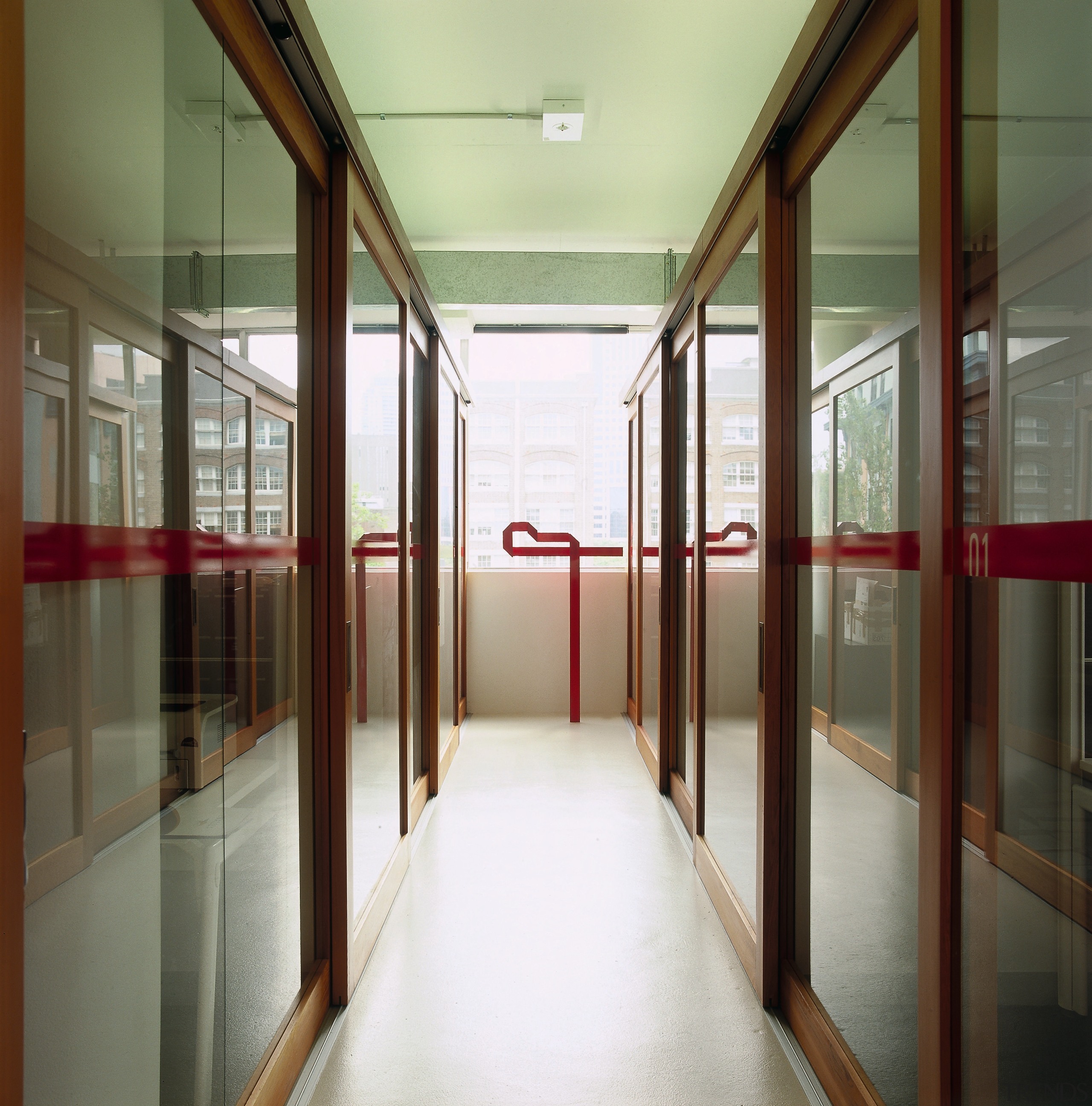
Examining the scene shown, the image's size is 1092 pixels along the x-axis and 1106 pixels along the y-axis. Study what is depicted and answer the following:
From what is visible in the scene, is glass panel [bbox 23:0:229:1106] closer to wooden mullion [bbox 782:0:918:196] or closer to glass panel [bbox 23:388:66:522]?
glass panel [bbox 23:388:66:522]

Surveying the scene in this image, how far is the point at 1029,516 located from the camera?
88 centimetres

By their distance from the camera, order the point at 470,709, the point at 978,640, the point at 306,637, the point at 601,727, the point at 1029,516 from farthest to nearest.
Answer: the point at 470,709
the point at 601,727
the point at 306,637
the point at 978,640
the point at 1029,516

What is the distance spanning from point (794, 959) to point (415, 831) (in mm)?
1672

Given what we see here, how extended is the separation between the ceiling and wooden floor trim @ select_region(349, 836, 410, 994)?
308 cm

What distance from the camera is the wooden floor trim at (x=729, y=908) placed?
1967 mm

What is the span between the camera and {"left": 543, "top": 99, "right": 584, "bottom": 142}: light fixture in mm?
3477

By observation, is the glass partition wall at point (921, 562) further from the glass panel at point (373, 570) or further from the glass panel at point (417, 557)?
the glass panel at point (417, 557)

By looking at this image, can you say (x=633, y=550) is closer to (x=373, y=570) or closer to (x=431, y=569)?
(x=431, y=569)

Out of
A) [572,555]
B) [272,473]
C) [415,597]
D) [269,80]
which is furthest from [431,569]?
[269,80]

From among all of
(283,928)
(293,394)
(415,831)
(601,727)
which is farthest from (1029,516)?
(601,727)

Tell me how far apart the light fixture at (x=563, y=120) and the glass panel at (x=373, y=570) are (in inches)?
63.7

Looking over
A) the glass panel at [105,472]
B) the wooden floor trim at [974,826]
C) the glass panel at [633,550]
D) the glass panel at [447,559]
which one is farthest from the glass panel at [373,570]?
the glass panel at [633,550]

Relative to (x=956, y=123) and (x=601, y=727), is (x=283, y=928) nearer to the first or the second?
(x=956, y=123)

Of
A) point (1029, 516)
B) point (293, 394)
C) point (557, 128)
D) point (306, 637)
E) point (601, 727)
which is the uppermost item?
point (557, 128)
